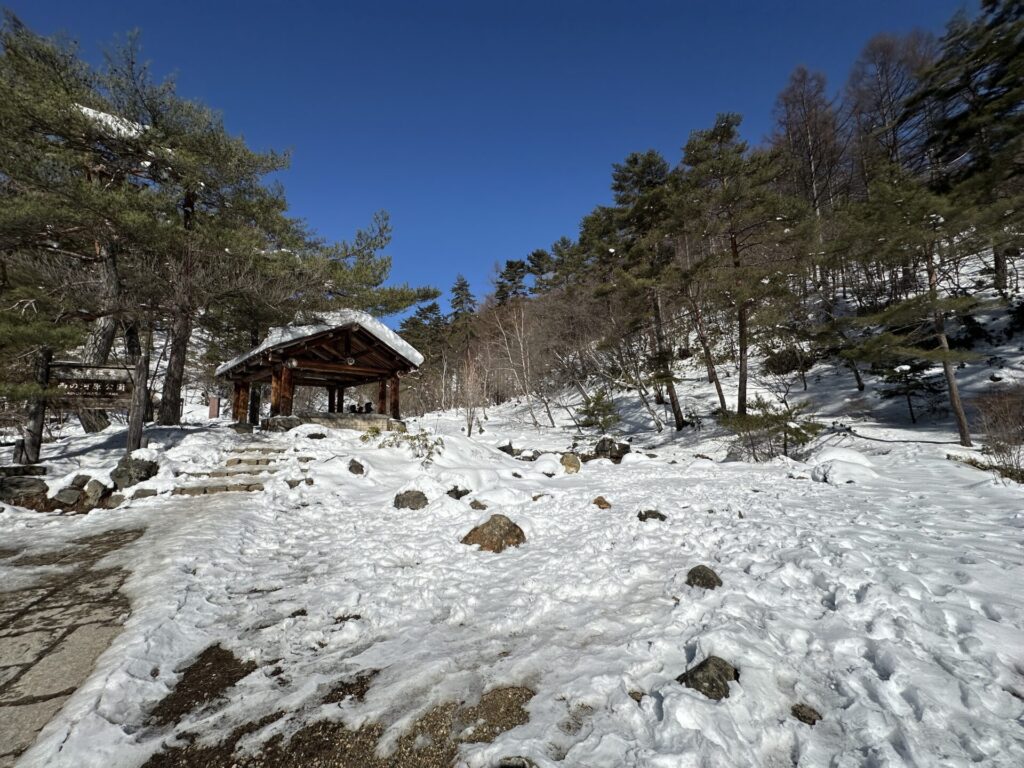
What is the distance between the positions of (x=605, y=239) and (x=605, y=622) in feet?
60.4

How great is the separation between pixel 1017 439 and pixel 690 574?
1030 centimetres

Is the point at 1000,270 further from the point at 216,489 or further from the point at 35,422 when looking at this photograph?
the point at 35,422

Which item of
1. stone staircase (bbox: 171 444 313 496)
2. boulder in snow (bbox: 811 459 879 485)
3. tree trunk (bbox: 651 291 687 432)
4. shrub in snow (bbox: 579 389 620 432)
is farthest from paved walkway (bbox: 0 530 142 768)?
shrub in snow (bbox: 579 389 620 432)

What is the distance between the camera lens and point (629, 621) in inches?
117

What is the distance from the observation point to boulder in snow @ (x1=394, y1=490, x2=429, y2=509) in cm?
670

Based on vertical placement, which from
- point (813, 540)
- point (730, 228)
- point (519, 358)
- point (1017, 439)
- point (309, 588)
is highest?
point (730, 228)

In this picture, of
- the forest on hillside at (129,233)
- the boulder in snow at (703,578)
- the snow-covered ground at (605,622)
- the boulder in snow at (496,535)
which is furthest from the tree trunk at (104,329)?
the boulder in snow at (703,578)

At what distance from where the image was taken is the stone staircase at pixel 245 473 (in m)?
7.22

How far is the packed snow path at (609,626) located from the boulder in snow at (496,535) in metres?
0.21

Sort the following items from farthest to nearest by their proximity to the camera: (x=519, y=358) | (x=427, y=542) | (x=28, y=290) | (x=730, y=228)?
(x=519, y=358), (x=730, y=228), (x=28, y=290), (x=427, y=542)

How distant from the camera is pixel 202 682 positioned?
246cm

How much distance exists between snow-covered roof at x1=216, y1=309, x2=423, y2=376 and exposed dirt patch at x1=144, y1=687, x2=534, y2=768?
11468mm

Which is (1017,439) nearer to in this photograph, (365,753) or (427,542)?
(427,542)

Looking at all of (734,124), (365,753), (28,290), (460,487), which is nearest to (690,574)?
(365,753)
